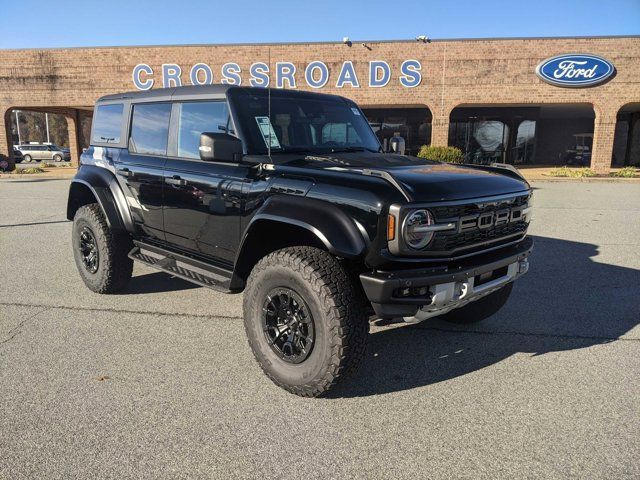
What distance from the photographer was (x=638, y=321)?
4.40 m

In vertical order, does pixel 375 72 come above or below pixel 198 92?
above

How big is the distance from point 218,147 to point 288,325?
50.7 inches

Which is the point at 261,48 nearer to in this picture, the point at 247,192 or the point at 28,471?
the point at 247,192

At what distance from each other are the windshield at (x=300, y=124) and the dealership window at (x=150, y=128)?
3.02 feet

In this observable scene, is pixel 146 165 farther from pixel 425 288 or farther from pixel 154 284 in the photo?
pixel 425 288

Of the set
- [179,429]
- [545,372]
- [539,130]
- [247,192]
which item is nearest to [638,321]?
[545,372]

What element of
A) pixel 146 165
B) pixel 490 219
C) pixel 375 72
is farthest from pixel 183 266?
pixel 375 72

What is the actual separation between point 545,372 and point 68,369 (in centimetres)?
336

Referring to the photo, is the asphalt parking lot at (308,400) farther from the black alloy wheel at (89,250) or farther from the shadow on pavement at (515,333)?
the black alloy wheel at (89,250)

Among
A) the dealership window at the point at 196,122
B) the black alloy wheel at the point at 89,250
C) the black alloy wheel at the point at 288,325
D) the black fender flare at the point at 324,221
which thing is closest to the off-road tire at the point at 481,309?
the black alloy wheel at the point at 288,325

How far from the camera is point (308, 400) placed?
3.12 m

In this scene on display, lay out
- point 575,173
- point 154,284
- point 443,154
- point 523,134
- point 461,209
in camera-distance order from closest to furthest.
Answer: point 461,209
point 154,284
point 443,154
point 575,173
point 523,134

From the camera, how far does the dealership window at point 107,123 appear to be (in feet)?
16.5

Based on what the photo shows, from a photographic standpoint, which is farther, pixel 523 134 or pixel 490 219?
pixel 523 134
